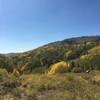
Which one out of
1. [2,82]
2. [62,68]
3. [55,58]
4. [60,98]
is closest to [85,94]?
[60,98]

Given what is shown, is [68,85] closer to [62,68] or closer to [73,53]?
[62,68]

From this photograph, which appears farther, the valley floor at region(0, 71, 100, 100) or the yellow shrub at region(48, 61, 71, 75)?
the yellow shrub at region(48, 61, 71, 75)

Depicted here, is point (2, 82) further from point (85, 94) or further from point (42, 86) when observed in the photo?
point (85, 94)

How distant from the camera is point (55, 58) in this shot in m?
116

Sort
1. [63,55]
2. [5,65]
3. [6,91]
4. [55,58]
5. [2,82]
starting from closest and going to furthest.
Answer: [6,91] < [2,82] < [5,65] < [55,58] < [63,55]

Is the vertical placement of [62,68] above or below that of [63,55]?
below

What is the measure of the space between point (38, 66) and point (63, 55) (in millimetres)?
22764

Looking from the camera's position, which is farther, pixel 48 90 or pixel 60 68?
pixel 60 68

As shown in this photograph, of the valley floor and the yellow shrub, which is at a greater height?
the yellow shrub

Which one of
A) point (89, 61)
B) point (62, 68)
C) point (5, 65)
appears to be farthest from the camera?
point (89, 61)

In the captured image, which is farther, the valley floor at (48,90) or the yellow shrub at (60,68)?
the yellow shrub at (60,68)

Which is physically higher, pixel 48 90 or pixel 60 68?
pixel 60 68

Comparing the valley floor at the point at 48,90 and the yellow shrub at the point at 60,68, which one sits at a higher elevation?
the yellow shrub at the point at 60,68

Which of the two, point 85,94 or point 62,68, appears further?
point 62,68
